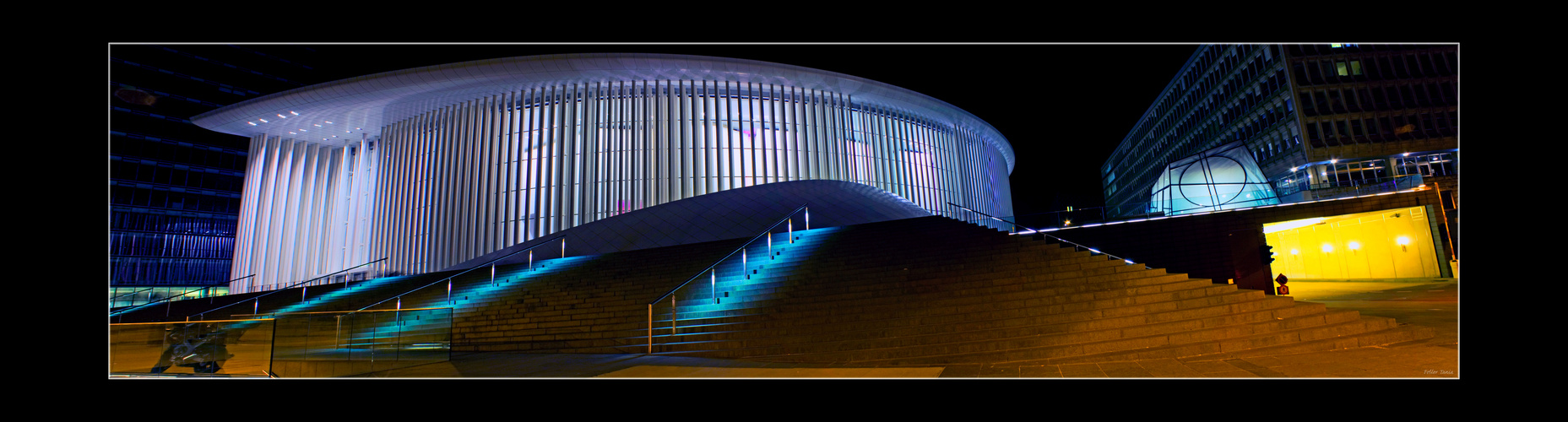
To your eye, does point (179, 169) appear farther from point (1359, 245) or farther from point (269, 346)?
point (1359, 245)

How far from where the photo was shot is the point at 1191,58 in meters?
43.3

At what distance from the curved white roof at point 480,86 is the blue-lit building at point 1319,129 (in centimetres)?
910

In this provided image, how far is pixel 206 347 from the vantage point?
679 cm

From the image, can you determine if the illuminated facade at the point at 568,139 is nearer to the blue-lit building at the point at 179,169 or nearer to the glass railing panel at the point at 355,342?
the glass railing panel at the point at 355,342

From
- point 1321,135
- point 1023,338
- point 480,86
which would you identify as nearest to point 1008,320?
point 1023,338

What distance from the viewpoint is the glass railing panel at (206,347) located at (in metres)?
6.57

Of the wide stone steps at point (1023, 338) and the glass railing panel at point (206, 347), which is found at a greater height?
the glass railing panel at point (206, 347)

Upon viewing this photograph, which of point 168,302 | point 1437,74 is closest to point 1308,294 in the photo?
point 1437,74

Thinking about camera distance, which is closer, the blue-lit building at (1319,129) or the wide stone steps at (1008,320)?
the wide stone steps at (1008,320)

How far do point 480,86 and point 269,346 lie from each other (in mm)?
14532

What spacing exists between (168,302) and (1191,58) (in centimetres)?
4992

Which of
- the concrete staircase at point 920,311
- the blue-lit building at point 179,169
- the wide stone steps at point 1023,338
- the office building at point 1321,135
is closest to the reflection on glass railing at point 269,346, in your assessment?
the concrete staircase at point 920,311

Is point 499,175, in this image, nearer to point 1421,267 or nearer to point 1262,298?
point 1262,298

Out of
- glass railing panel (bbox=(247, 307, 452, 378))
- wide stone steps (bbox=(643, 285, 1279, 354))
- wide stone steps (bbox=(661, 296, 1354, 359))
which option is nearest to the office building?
wide stone steps (bbox=(643, 285, 1279, 354))
